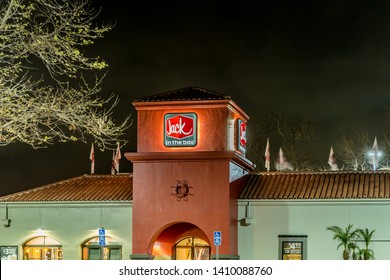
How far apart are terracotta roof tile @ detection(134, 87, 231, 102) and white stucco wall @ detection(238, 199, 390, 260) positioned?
500cm

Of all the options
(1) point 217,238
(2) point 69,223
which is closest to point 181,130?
(1) point 217,238

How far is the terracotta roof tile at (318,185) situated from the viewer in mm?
38438

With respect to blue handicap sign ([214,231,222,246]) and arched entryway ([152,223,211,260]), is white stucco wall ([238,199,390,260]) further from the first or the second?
blue handicap sign ([214,231,222,246])

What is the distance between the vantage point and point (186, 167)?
1511 inches

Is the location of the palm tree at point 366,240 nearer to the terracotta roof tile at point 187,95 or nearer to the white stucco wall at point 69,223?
the terracotta roof tile at point 187,95

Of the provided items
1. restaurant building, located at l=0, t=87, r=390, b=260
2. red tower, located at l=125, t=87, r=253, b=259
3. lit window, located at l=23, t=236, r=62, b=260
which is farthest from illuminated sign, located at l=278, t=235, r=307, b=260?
lit window, located at l=23, t=236, r=62, b=260

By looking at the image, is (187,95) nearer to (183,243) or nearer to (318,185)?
(183,243)

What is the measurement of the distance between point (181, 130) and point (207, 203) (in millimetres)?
3425

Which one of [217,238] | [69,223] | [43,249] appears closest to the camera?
[217,238]

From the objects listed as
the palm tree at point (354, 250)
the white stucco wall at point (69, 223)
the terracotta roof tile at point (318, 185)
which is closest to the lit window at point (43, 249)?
the white stucco wall at point (69, 223)

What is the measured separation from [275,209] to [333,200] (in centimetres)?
267

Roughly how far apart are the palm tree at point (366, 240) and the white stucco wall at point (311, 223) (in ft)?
0.92
